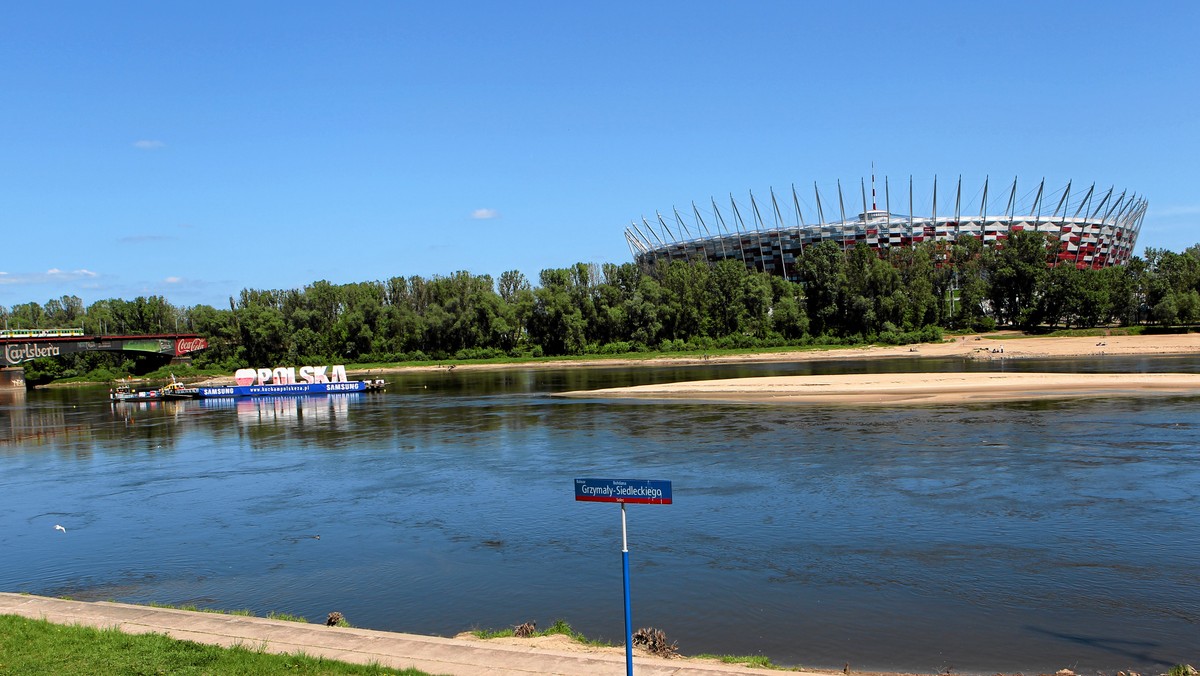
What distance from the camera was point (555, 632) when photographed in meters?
18.0

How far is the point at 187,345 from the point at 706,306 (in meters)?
104

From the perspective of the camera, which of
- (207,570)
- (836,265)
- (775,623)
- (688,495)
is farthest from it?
(836,265)

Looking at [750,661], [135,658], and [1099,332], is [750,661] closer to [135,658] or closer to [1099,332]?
[135,658]

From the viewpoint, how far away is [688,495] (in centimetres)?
3438

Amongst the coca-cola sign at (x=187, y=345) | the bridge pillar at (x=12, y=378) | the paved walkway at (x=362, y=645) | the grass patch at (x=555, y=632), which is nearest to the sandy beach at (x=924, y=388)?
the grass patch at (x=555, y=632)

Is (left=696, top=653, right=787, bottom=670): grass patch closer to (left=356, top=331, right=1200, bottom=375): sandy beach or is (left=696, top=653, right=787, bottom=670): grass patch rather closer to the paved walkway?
the paved walkway

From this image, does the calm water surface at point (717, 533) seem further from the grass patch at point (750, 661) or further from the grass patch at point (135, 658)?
the grass patch at point (135, 658)

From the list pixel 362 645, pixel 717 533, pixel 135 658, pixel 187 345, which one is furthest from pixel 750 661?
pixel 187 345

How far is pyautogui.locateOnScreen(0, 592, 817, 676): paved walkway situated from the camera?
1392cm

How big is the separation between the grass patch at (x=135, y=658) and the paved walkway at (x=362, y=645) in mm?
540

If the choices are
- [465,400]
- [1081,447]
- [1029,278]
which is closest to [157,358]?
[465,400]

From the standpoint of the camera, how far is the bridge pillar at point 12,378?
17175cm

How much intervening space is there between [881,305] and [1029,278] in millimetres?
24183

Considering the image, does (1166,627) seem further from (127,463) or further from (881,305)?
(881,305)
